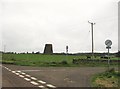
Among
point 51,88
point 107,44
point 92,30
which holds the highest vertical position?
point 92,30

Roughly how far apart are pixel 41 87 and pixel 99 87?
2.75 metres

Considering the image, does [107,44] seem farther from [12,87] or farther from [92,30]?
[92,30]

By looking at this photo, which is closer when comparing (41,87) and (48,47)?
(41,87)

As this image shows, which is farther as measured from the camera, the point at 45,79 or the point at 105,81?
the point at 45,79

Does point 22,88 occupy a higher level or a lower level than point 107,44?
lower

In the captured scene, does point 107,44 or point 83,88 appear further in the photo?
point 107,44

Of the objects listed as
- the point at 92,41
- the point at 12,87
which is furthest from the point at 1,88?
the point at 92,41

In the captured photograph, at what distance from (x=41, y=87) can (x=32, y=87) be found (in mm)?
447

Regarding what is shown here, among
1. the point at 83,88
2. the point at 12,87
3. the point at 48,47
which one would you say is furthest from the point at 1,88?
the point at 48,47

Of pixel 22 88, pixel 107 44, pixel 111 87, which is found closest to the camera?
pixel 22 88

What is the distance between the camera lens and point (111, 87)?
1490 cm

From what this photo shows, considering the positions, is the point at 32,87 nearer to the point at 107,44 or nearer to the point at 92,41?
the point at 107,44

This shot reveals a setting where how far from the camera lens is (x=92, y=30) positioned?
63.1 metres

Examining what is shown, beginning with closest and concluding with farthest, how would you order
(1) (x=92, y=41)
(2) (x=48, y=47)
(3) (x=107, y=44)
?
(3) (x=107, y=44) < (1) (x=92, y=41) < (2) (x=48, y=47)
